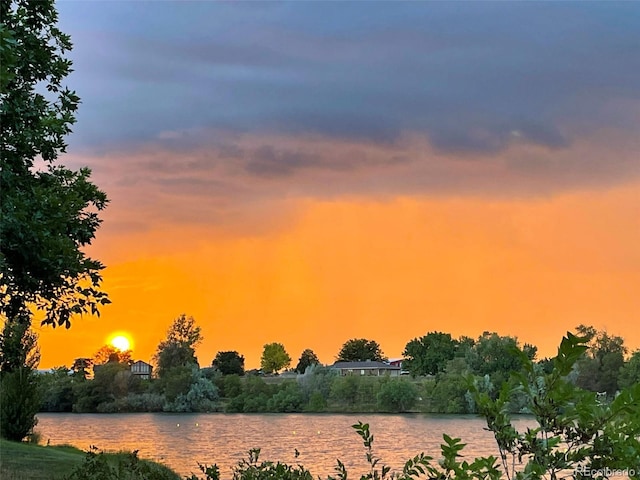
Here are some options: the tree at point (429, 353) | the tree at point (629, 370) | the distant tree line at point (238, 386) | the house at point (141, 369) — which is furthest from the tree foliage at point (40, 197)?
the tree at point (429, 353)

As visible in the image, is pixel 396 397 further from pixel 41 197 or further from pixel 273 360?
pixel 41 197

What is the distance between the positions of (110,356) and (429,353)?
127 feet

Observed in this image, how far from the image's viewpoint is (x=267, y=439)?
41.7m

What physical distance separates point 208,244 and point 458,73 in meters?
15.6

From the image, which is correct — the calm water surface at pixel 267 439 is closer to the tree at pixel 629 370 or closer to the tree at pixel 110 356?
the tree at pixel 629 370

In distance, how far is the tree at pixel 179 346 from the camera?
79.5 m

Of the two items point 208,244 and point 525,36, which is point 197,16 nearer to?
point 525,36

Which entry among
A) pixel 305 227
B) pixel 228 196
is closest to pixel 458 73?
pixel 305 227

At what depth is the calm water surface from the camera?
27453 mm

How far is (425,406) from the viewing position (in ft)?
229

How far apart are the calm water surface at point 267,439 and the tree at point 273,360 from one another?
123 ft

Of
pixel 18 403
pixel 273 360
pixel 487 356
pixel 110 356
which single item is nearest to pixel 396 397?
pixel 487 356

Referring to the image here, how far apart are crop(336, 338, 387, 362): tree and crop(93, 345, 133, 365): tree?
43283 millimetres

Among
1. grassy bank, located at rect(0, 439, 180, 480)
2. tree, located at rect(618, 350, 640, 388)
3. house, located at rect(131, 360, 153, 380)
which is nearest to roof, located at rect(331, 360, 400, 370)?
house, located at rect(131, 360, 153, 380)
